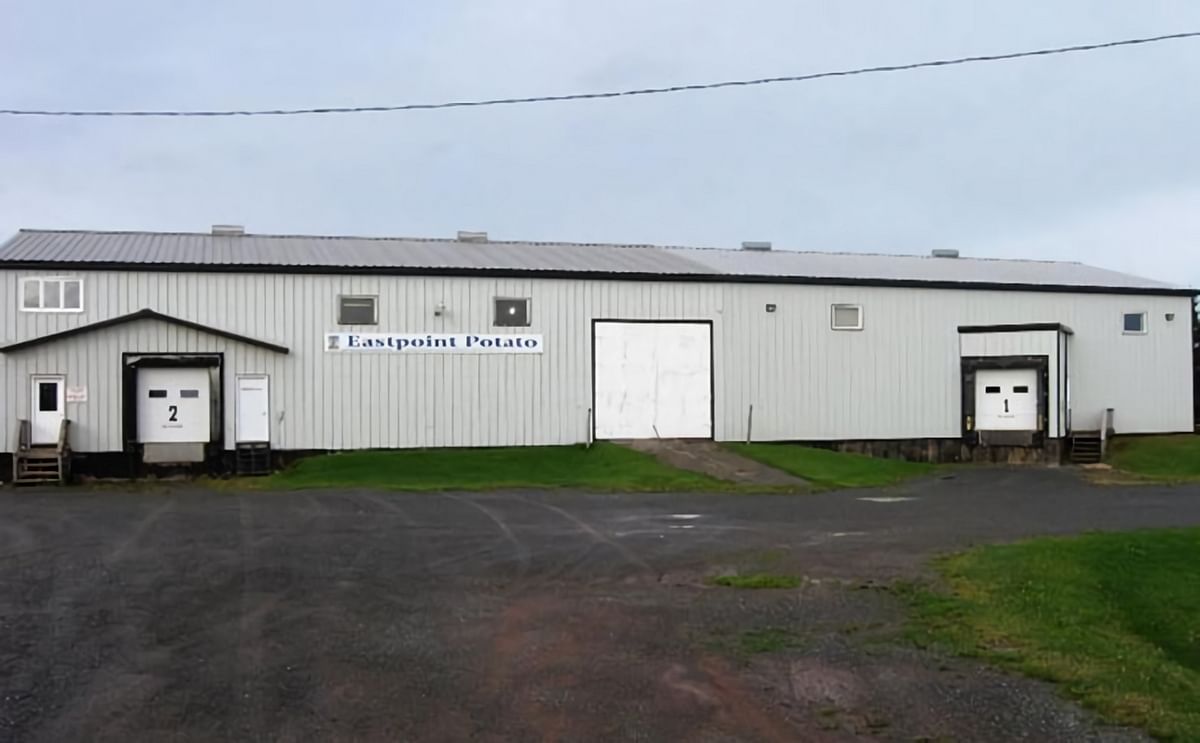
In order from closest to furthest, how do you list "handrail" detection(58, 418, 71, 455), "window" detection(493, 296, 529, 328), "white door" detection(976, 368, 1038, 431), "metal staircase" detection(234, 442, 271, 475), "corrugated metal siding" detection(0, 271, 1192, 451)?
"handrail" detection(58, 418, 71, 455)
"corrugated metal siding" detection(0, 271, 1192, 451)
"metal staircase" detection(234, 442, 271, 475)
"window" detection(493, 296, 529, 328)
"white door" detection(976, 368, 1038, 431)

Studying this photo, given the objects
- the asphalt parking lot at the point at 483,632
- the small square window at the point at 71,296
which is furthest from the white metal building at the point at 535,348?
the asphalt parking lot at the point at 483,632

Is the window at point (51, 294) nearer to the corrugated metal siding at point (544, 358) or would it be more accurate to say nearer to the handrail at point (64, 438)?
the corrugated metal siding at point (544, 358)

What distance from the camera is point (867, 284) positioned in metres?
32.6

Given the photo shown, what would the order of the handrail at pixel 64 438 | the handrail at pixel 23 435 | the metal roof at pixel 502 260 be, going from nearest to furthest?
the handrail at pixel 64 438 < the handrail at pixel 23 435 < the metal roof at pixel 502 260

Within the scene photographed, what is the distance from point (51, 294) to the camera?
2727 centimetres

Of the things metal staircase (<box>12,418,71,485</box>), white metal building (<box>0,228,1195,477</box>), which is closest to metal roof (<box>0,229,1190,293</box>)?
white metal building (<box>0,228,1195,477</box>)

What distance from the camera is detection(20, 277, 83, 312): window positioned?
27109 mm

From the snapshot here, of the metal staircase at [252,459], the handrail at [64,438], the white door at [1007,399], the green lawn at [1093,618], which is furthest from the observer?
the white door at [1007,399]

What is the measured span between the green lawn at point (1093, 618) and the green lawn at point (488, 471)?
1130cm

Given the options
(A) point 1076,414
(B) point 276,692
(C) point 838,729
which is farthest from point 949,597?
(A) point 1076,414

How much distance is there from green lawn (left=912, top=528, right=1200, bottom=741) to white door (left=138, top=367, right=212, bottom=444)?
783 inches

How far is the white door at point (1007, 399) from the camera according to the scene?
32.2 meters

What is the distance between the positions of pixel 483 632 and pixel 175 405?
68.4ft

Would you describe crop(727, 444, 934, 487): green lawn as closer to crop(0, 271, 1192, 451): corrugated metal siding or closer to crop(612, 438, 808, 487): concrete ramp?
crop(612, 438, 808, 487): concrete ramp
